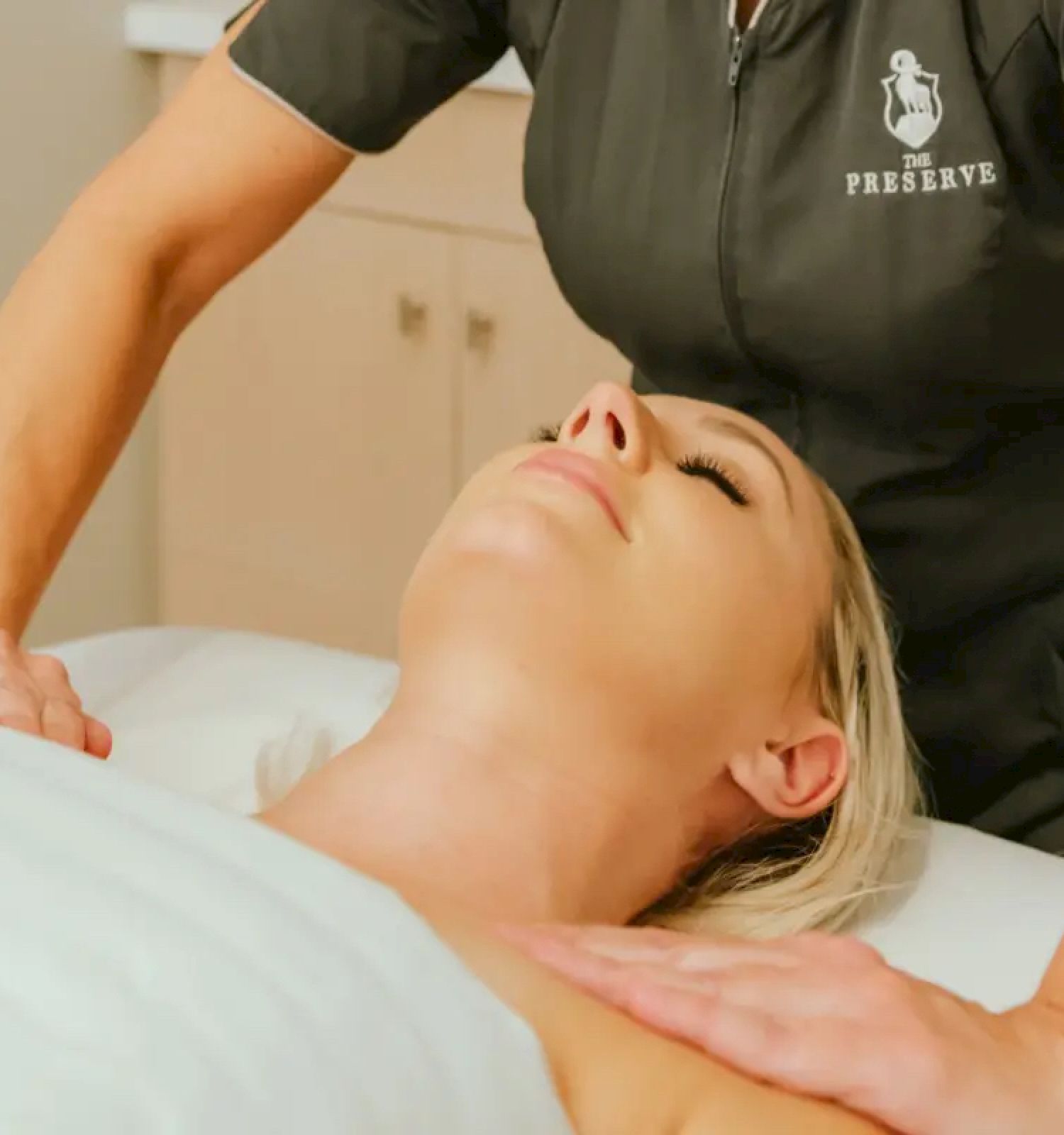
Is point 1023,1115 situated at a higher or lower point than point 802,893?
higher

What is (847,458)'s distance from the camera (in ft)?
4.55

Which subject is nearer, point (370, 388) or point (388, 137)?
point (388, 137)

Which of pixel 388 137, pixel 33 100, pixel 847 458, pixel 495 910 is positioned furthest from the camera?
pixel 33 100

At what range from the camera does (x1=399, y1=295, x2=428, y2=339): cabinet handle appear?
2.48m

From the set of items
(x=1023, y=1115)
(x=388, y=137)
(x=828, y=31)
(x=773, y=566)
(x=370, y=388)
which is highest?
(x=828, y=31)

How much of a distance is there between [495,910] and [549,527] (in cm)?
25

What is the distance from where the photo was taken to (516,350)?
2385 millimetres

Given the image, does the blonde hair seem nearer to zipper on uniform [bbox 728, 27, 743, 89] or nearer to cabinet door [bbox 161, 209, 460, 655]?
zipper on uniform [bbox 728, 27, 743, 89]

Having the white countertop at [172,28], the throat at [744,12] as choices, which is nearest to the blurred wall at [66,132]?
the white countertop at [172,28]

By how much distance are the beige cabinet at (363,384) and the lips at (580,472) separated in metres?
1.04

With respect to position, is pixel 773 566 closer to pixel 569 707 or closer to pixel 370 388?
pixel 569 707

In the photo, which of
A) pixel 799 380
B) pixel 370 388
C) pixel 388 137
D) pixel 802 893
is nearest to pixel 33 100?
pixel 370 388

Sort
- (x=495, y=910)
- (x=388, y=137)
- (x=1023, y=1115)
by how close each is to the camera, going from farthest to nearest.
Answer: (x=388, y=137)
(x=495, y=910)
(x=1023, y=1115)

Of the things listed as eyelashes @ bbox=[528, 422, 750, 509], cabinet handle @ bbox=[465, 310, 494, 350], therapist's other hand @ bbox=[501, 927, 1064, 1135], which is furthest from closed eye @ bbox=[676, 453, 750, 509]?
cabinet handle @ bbox=[465, 310, 494, 350]
